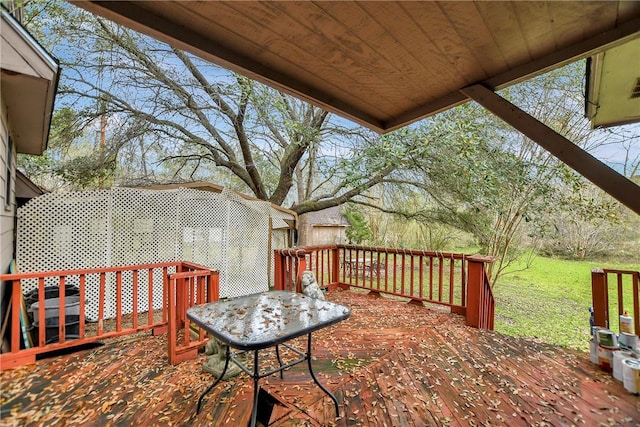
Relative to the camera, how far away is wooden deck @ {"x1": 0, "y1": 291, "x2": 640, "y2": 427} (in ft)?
6.16

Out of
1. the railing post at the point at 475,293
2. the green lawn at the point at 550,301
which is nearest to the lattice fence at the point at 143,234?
the railing post at the point at 475,293

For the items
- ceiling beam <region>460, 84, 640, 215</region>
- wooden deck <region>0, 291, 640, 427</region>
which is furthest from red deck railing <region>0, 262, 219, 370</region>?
ceiling beam <region>460, 84, 640, 215</region>

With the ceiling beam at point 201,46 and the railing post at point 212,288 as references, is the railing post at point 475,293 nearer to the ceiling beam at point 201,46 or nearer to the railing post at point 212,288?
the ceiling beam at point 201,46

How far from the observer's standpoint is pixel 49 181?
709cm

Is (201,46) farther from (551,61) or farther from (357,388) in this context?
(357,388)

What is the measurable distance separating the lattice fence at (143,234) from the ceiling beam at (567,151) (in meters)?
4.74

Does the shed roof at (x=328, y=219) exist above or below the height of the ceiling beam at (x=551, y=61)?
below

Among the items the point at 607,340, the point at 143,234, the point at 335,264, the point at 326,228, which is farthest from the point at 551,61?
the point at 326,228

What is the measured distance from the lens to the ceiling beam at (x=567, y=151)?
5.17 feet

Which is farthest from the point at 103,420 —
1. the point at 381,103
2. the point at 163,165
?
the point at 163,165

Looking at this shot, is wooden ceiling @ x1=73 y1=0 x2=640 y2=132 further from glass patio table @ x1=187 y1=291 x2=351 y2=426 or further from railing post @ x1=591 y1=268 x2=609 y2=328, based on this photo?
railing post @ x1=591 y1=268 x2=609 y2=328

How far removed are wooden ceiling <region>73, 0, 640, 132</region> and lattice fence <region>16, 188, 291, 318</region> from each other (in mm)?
3888

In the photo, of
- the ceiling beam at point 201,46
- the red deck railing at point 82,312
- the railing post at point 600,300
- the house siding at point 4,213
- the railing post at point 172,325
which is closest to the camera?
the ceiling beam at point 201,46

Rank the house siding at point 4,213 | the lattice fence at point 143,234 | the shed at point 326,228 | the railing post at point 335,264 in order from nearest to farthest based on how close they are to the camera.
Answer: the house siding at point 4,213, the lattice fence at point 143,234, the railing post at point 335,264, the shed at point 326,228
